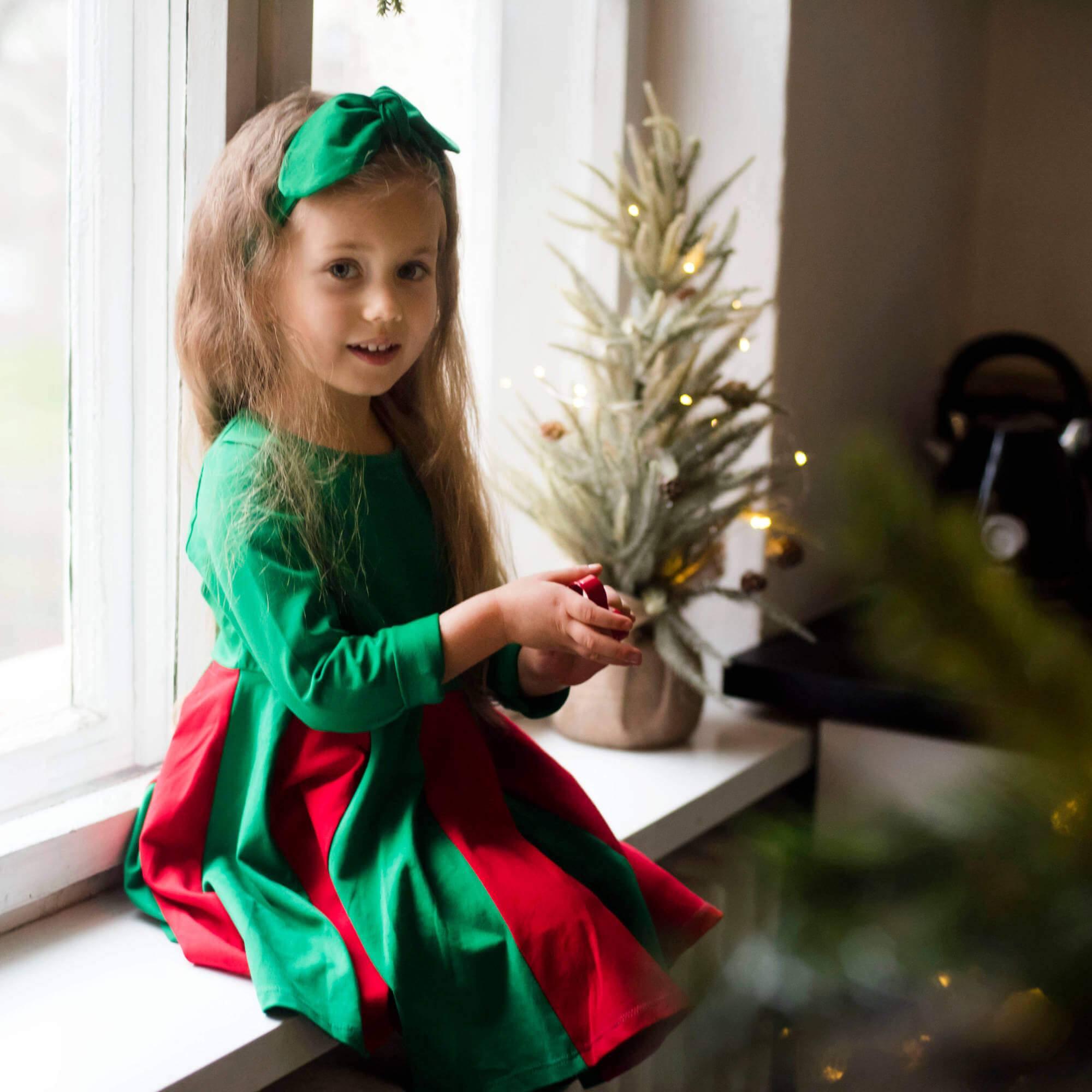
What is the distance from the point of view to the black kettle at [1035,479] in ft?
5.23

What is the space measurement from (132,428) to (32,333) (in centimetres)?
12

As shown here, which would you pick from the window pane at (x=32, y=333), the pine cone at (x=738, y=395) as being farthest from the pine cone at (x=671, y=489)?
the window pane at (x=32, y=333)

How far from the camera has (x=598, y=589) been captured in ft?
2.82

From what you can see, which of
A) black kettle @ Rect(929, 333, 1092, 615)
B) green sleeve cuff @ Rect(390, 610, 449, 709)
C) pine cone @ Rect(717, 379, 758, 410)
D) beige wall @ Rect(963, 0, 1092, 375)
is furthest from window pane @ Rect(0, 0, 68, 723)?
beige wall @ Rect(963, 0, 1092, 375)

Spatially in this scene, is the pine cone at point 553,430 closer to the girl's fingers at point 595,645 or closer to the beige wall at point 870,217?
the beige wall at point 870,217

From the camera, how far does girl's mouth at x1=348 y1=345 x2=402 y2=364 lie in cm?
90

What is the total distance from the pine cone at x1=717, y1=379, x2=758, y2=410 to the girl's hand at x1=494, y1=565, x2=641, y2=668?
0.51 m

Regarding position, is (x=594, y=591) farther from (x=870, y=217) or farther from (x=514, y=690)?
(x=870, y=217)

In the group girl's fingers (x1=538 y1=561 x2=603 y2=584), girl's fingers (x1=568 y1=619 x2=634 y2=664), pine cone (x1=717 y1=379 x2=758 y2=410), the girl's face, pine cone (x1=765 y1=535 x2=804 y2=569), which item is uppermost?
the girl's face

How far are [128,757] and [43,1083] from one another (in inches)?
16.0

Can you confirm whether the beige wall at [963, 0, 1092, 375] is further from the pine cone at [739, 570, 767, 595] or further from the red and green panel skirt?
the red and green panel skirt

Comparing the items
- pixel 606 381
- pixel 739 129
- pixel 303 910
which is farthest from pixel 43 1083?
pixel 739 129

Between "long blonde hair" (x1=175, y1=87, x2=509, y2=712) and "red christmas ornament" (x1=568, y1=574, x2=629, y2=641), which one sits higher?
"long blonde hair" (x1=175, y1=87, x2=509, y2=712)

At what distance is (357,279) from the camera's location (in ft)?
2.89
